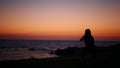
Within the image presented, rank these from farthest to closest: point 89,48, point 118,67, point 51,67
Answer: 1. point 89,48
2. point 51,67
3. point 118,67

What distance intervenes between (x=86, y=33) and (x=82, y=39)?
569mm

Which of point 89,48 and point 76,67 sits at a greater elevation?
point 89,48

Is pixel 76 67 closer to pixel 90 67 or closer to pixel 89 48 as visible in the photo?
pixel 90 67

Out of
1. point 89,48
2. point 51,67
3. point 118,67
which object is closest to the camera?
point 118,67

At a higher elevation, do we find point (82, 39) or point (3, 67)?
point (82, 39)

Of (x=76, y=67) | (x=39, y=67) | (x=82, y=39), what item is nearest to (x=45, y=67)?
(x=39, y=67)

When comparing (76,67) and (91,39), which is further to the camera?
(91,39)

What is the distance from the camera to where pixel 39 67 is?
489 inches

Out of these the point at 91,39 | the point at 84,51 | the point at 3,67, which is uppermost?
the point at 91,39

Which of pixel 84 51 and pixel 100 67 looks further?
pixel 84 51

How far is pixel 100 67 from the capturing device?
1129 centimetres

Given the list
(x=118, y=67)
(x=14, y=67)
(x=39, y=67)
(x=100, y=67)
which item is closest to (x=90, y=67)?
(x=100, y=67)

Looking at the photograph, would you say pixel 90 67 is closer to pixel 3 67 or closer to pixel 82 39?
pixel 82 39

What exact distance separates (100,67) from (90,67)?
575mm
